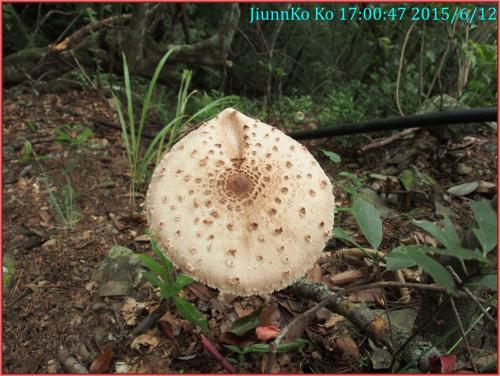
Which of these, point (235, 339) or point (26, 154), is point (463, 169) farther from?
point (26, 154)

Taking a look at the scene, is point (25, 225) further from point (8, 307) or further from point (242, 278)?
point (242, 278)

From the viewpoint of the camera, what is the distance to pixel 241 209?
1.45 m

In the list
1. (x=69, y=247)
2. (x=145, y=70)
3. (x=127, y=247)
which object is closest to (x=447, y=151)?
(x=127, y=247)

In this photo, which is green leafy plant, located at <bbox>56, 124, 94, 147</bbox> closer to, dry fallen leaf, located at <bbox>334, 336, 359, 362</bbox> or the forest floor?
the forest floor

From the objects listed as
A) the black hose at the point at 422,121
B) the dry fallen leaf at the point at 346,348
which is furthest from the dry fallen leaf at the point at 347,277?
the black hose at the point at 422,121

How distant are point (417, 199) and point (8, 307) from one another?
100 inches

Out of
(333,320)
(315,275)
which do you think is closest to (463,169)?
(315,275)

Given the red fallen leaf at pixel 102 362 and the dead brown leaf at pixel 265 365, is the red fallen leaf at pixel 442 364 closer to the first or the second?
the dead brown leaf at pixel 265 365

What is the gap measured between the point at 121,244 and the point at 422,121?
1.92 meters

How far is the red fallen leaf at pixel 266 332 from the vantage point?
1.71 meters

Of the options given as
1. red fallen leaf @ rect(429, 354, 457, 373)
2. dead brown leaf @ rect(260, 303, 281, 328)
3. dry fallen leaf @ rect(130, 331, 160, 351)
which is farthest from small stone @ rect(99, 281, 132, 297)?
red fallen leaf @ rect(429, 354, 457, 373)

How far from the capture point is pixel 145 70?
4641 mm

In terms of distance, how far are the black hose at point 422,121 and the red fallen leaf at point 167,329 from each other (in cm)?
159

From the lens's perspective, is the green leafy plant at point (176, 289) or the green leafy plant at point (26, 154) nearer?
the green leafy plant at point (176, 289)
